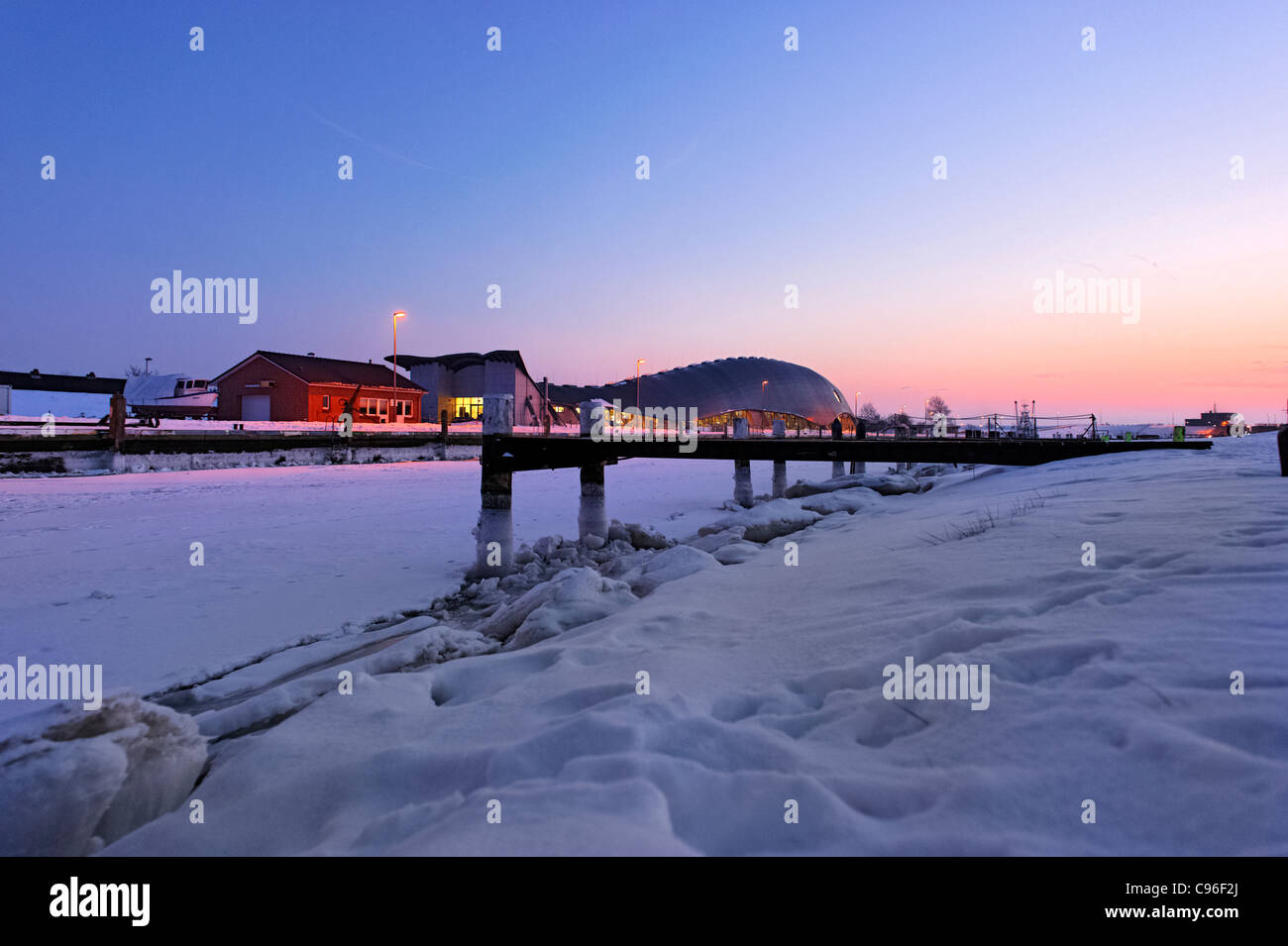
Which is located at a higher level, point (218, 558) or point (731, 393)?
point (731, 393)

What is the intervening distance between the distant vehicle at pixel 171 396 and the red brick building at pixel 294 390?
2.14 m

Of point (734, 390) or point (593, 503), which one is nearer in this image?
point (593, 503)

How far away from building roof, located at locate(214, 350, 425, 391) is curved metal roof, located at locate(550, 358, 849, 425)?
183 ft

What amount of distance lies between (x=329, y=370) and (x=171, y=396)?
59.3ft

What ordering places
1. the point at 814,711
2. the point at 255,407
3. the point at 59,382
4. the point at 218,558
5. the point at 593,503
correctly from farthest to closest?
the point at 59,382, the point at 255,407, the point at 593,503, the point at 218,558, the point at 814,711

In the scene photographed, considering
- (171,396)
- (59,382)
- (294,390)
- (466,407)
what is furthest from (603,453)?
(59,382)

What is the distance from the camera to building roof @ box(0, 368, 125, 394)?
2304 inches

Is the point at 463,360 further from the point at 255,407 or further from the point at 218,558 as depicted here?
the point at 218,558

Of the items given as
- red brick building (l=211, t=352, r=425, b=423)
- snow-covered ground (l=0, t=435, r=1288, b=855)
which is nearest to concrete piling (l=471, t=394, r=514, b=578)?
snow-covered ground (l=0, t=435, r=1288, b=855)

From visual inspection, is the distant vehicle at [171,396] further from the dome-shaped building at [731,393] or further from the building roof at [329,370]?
the dome-shaped building at [731,393]

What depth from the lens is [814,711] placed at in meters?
3.07
